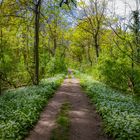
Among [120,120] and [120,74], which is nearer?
[120,120]

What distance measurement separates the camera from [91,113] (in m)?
13.2

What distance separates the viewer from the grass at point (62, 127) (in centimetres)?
949

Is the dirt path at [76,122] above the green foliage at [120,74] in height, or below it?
below

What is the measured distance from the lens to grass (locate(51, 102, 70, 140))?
9492 millimetres

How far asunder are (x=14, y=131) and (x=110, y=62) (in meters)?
14.7

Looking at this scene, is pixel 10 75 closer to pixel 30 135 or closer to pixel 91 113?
pixel 91 113

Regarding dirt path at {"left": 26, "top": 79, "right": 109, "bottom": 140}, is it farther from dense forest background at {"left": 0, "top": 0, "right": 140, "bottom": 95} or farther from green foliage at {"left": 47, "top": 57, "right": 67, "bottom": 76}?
green foliage at {"left": 47, "top": 57, "right": 67, "bottom": 76}

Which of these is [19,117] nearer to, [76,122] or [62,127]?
[62,127]

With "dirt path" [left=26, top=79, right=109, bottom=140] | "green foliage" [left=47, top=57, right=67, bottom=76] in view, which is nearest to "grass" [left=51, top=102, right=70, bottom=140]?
"dirt path" [left=26, top=79, right=109, bottom=140]

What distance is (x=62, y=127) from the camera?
34.6 feet

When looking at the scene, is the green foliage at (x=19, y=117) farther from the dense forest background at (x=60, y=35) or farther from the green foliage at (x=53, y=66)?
the green foliage at (x=53, y=66)

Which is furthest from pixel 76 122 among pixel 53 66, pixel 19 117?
pixel 53 66

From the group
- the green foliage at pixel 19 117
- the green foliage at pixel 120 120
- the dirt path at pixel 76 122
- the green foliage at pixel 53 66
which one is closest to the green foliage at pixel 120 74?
the dirt path at pixel 76 122

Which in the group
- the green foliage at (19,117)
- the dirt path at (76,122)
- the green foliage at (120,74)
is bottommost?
the dirt path at (76,122)
